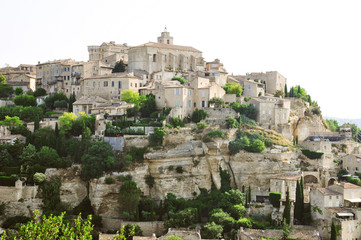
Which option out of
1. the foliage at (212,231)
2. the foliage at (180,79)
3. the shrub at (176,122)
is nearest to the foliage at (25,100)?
the foliage at (180,79)

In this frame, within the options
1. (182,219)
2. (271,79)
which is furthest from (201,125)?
(271,79)

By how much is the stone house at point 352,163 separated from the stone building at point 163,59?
29352 millimetres

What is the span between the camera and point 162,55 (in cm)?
7144

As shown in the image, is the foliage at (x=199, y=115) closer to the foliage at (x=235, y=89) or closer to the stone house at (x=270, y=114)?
the stone house at (x=270, y=114)

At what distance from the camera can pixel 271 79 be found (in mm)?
73812

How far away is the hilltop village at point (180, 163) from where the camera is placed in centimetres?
4578

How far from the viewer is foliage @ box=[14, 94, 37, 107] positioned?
6638 cm

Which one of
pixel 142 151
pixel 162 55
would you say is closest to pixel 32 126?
pixel 142 151

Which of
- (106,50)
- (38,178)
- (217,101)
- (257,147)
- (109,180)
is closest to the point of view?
(38,178)

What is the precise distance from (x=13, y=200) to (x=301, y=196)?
3044cm

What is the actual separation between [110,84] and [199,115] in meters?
16.2

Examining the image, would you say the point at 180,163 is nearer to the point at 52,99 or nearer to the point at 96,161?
the point at 96,161

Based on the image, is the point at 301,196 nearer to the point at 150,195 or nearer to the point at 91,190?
the point at 150,195

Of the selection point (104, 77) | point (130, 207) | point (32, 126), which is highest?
point (104, 77)
